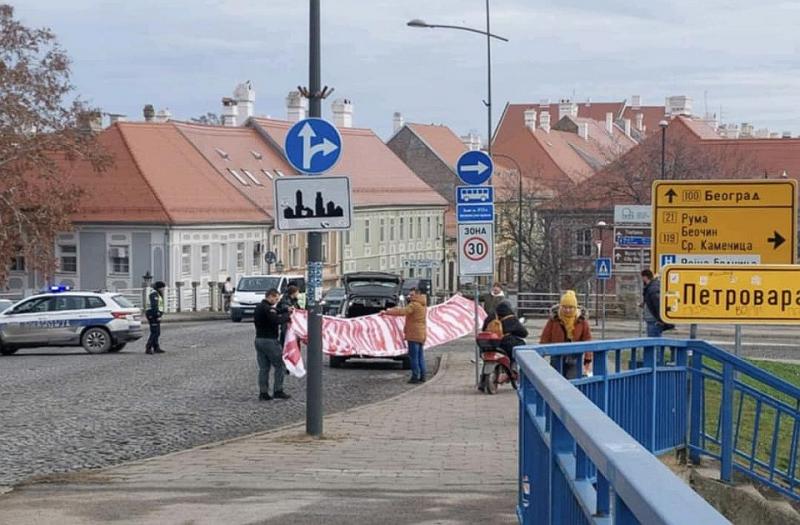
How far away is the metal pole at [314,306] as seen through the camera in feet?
48.9

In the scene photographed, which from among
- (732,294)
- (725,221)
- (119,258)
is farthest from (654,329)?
(119,258)

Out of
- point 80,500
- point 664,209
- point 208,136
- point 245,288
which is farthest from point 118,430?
point 208,136

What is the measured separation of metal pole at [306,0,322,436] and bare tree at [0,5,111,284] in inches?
1768

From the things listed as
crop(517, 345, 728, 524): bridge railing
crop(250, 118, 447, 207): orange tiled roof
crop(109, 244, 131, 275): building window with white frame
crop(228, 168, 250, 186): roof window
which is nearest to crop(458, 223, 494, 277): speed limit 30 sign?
crop(517, 345, 728, 524): bridge railing

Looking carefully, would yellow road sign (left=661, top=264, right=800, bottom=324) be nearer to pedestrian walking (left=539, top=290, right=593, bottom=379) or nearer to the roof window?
pedestrian walking (left=539, top=290, right=593, bottom=379)

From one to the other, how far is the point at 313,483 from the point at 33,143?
50.2m

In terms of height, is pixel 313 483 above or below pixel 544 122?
below

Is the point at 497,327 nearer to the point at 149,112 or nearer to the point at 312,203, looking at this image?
the point at 312,203

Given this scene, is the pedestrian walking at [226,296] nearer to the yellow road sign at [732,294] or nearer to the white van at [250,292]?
the white van at [250,292]

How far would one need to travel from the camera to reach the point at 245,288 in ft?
182

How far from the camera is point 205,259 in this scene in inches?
2822

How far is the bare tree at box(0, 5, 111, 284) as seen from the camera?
57656 millimetres

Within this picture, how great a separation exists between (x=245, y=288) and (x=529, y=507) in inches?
1907

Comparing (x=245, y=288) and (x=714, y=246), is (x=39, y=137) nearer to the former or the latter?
(x=245, y=288)
